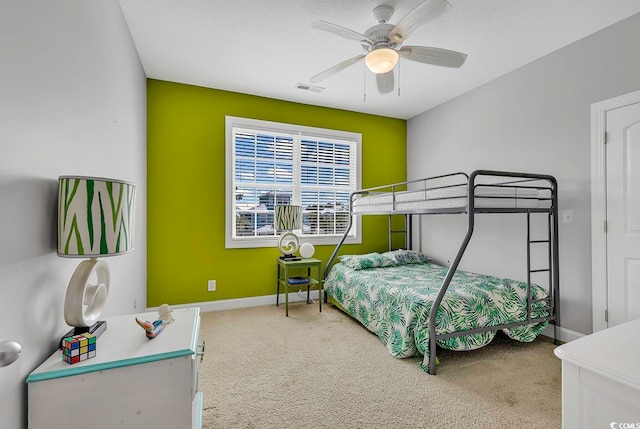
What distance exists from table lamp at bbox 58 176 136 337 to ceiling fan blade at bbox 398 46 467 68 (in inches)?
77.0

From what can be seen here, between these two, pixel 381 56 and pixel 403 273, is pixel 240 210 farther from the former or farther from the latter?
pixel 381 56

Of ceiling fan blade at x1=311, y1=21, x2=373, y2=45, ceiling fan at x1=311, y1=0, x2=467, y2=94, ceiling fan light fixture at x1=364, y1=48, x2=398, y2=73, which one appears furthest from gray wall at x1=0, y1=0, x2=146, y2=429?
ceiling fan light fixture at x1=364, y1=48, x2=398, y2=73

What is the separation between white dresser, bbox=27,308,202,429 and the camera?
0.95 m

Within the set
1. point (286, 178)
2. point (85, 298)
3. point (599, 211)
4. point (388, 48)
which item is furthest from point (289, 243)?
point (599, 211)

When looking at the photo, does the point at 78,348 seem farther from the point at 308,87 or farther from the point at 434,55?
the point at 308,87

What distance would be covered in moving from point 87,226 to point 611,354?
163cm

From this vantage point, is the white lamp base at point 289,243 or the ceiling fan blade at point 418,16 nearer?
the ceiling fan blade at point 418,16

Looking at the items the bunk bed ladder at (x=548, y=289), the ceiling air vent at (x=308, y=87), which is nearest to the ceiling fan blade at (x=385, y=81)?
the ceiling air vent at (x=308, y=87)

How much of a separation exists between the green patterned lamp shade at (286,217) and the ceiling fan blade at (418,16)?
2.03m

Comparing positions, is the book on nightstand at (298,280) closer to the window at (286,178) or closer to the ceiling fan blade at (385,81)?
the window at (286,178)

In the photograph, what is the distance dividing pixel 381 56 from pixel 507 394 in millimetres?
2366

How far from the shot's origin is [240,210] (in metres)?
3.72

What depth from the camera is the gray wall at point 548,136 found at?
2.44 meters

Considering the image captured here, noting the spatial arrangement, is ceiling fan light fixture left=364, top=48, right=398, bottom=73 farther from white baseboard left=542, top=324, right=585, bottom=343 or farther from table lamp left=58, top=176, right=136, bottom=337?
white baseboard left=542, top=324, right=585, bottom=343
